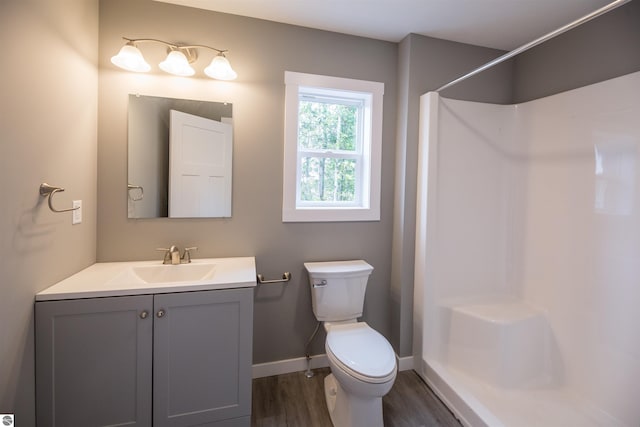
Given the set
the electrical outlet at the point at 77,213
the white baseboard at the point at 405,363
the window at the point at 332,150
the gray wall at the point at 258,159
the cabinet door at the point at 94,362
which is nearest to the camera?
the cabinet door at the point at 94,362

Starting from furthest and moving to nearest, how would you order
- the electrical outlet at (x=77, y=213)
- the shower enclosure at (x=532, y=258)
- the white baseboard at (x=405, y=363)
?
the white baseboard at (x=405, y=363), the shower enclosure at (x=532, y=258), the electrical outlet at (x=77, y=213)

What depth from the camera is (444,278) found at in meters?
2.08

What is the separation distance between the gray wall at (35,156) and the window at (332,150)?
1.11 m

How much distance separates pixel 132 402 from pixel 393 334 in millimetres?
1643

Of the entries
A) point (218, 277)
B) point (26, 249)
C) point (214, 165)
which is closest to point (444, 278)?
point (218, 277)

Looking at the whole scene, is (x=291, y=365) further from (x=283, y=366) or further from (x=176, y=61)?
(x=176, y=61)

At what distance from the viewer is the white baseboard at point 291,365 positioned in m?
1.97

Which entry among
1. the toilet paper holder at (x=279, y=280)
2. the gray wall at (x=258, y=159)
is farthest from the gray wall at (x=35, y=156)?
the toilet paper holder at (x=279, y=280)

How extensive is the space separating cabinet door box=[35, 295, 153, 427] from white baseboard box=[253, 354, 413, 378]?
29.6 inches

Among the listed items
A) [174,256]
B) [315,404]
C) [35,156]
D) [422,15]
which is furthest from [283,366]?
[422,15]

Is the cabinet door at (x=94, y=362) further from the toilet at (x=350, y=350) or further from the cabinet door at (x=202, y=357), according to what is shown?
the toilet at (x=350, y=350)

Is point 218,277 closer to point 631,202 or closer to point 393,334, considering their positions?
point 393,334

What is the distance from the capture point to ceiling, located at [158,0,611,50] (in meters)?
1.66

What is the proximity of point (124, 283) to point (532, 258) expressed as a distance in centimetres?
258
